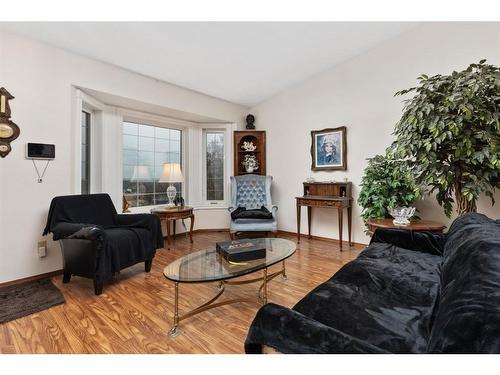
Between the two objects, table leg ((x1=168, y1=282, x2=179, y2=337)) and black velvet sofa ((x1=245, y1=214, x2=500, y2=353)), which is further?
table leg ((x1=168, y1=282, x2=179, y2=337))

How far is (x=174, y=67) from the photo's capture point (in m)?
3.32

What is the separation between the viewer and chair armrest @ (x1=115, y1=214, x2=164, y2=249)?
274 centimetres

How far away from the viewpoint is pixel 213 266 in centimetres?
184

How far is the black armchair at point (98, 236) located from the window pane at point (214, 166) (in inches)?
81.7

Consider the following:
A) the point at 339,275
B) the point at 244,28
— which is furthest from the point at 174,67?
the point at 339,275

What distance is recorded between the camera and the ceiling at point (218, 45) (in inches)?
98.6

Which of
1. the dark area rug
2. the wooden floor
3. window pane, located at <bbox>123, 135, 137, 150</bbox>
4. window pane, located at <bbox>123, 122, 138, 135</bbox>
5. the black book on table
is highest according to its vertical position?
window pane, located at <bbox>123, 122, 138, 135</bbox>

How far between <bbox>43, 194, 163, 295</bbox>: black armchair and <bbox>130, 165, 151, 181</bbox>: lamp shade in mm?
1010

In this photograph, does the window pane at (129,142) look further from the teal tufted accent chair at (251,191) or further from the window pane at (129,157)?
the teal tufted accent chair at (251,191)

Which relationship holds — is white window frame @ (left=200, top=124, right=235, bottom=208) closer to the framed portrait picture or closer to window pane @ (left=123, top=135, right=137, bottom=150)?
window pane @ (left=123, top=135, right=137, bottom=150)

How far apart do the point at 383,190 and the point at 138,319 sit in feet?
9.35

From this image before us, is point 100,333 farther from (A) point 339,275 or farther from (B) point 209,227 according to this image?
(B) point 209,227

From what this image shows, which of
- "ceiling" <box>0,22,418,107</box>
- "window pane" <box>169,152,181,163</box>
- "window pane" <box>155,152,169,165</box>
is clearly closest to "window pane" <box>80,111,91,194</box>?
"ceiling" <box>0,22,418,107</box>

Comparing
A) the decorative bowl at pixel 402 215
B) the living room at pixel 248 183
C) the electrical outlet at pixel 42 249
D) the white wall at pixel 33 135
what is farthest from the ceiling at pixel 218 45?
the decorative bowl at pixel 402 215
